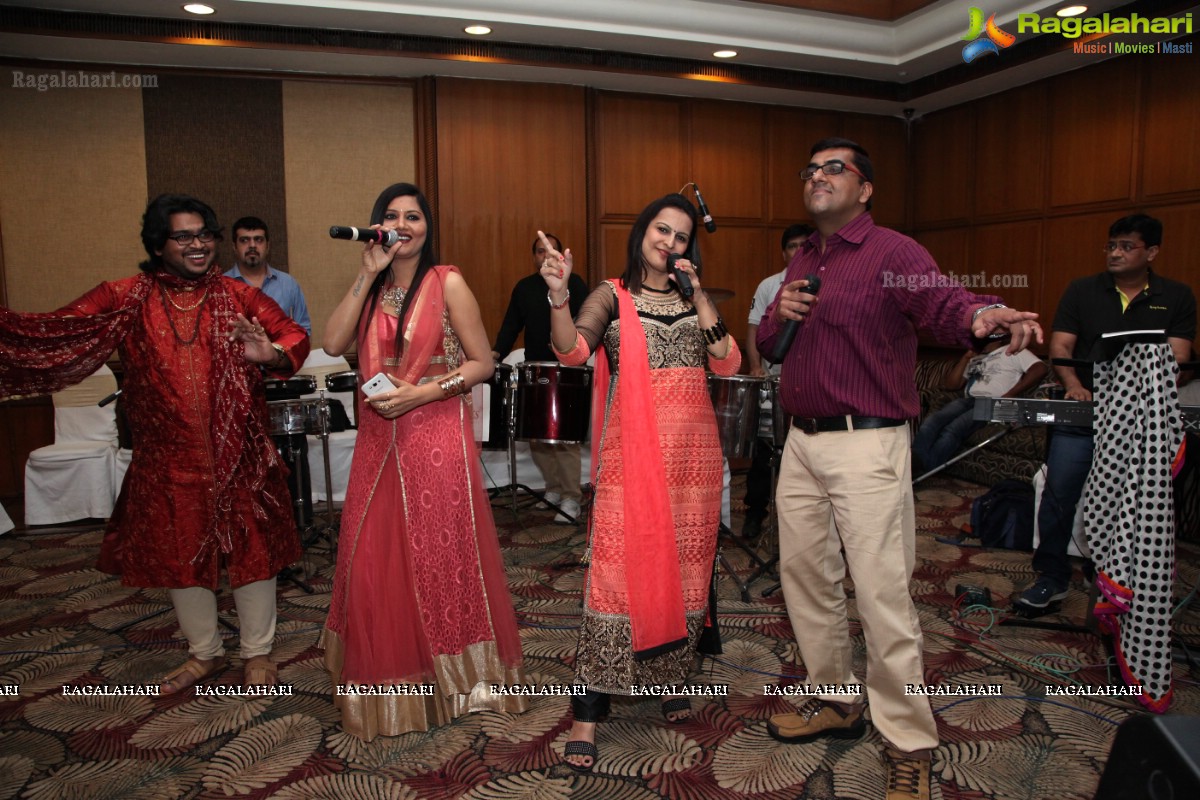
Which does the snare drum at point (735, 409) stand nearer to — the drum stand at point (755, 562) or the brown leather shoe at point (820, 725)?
the drum stand at point (755, 562)

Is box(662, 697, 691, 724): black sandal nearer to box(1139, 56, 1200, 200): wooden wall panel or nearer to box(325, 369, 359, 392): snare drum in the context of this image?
box(325, 369, 359, 392): snare drum

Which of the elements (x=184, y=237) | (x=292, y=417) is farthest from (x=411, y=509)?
(x=292, y=417)

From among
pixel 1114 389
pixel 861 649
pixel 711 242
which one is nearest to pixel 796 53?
pixel 711 242

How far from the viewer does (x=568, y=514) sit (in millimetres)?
5117

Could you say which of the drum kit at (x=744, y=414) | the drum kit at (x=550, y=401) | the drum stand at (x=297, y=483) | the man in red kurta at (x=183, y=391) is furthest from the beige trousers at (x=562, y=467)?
the man in red kurta at (x=183, y=391)

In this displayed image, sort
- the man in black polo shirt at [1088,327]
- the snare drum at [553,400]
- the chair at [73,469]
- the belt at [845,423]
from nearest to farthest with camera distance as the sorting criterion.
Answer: the belt at [845,423] < the man in black polo shirt at [1088,327] < the snare drum at [553,400] < the chair at [73,469]

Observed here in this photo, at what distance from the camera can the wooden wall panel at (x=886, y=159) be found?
7.63 meters

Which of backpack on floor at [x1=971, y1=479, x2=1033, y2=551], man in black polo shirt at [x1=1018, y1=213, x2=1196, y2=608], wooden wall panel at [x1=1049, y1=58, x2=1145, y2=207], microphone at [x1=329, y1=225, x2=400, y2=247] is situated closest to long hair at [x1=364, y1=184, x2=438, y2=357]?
microphone at [x1=329, y1=225, x2=400, y2=247]

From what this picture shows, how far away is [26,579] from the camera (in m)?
4.10

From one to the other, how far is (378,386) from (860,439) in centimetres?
135

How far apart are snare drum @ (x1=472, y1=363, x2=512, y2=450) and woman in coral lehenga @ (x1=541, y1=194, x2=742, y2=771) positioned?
6.59ft

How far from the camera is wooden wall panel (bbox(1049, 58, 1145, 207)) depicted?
235 inches

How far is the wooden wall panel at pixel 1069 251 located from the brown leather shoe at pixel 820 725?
523cm

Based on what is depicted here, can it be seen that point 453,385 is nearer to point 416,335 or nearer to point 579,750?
point 416,335
